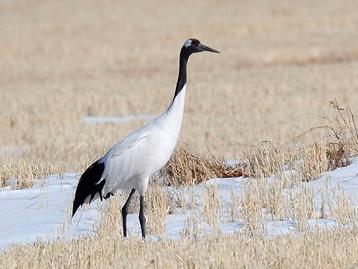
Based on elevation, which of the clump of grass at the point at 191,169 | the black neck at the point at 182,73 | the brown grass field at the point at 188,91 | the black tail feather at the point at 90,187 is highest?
the black neck at the point at 182,73

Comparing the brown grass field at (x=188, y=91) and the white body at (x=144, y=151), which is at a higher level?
the white body at (x=144, y=151)

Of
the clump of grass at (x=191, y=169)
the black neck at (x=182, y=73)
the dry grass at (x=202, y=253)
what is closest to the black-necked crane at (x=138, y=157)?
the black neck at (x=182, y=73)

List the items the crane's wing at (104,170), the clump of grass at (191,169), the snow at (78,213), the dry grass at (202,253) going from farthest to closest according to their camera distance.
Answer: the clump of grass at (191,169), the crane's wing at (104,170), the snow at (78,213), the dry grass at (202,253)

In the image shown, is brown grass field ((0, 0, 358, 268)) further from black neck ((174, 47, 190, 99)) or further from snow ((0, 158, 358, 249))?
black neck ((174, 47, 190, 99))

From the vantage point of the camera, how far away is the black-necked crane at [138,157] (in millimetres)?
8891

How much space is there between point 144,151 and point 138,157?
91 mm

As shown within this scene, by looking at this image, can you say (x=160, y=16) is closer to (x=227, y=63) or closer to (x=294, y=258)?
(x=227, y=63)

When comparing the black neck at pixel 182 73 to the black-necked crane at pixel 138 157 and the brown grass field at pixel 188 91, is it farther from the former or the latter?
the brown grass field at pixel 188 91

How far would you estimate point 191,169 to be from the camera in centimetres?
1108

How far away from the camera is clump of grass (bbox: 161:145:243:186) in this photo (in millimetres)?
10961

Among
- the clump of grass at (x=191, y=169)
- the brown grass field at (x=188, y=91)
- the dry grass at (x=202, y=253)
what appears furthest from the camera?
the clump of grass at (x=191, y=169)

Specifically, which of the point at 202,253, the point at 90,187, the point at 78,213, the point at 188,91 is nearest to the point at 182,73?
the point at 90,187

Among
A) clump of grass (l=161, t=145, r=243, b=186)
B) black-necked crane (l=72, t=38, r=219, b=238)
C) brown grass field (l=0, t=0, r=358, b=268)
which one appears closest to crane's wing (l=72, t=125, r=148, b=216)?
black-necked crane (l=72, t=38, r=219, b=238)

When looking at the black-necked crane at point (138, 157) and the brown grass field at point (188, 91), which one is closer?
the brown grass field at point (188, 91)
